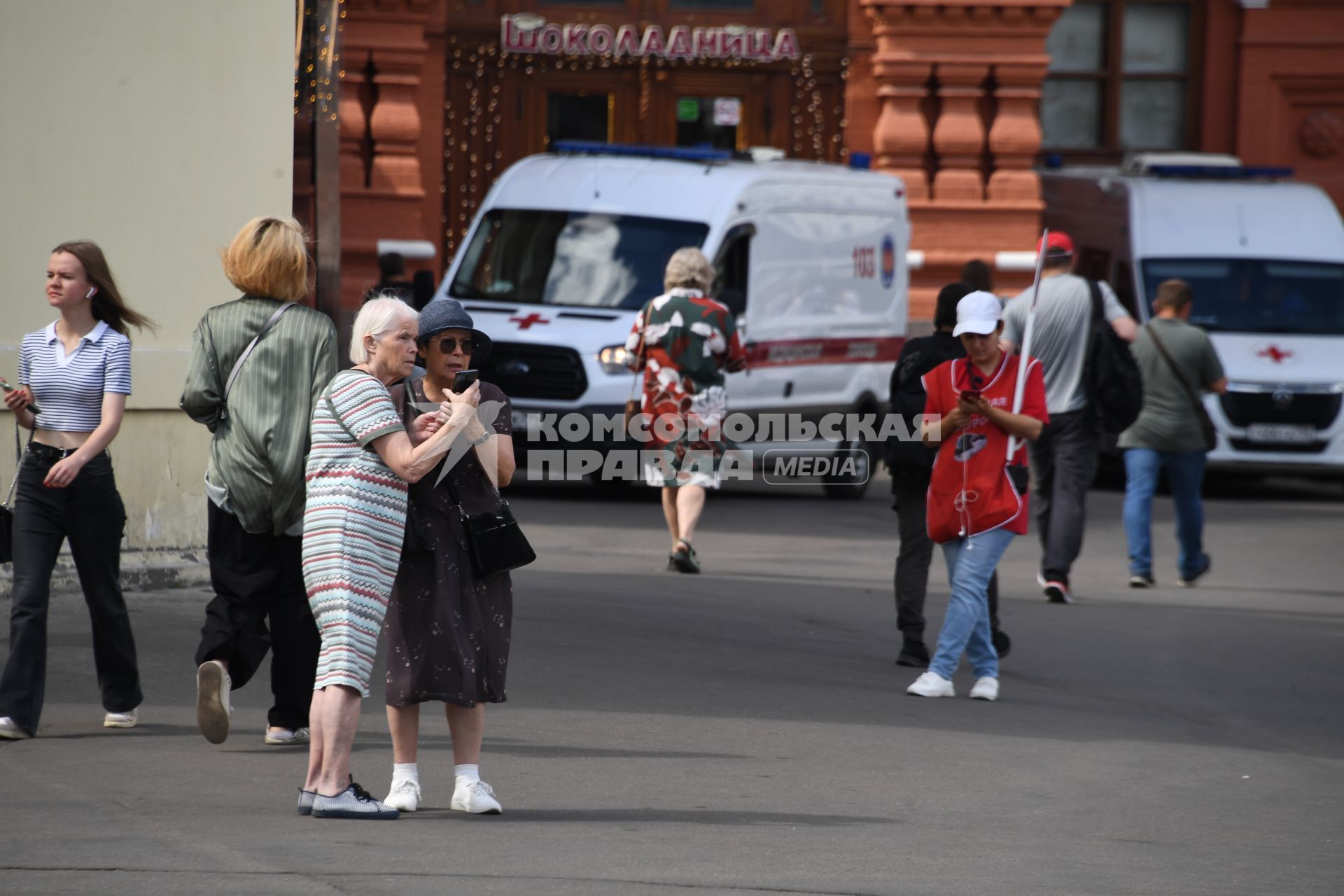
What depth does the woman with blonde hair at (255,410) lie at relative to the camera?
6828 mm

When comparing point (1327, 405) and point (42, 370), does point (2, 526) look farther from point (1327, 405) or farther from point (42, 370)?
point (1327, 405)

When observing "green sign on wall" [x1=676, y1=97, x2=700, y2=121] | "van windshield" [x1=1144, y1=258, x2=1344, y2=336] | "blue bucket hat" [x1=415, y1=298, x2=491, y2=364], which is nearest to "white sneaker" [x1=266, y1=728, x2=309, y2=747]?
"blue bucket hat" [x1=415, y1=298, x2=491, y2=364]

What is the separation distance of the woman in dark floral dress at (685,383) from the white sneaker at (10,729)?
5446mm

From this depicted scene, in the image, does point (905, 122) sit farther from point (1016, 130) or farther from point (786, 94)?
point (786, 94)

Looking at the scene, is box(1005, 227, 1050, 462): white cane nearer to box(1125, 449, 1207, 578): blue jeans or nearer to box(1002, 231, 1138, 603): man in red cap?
box(1002, 231, 1138, 603): man in red cap

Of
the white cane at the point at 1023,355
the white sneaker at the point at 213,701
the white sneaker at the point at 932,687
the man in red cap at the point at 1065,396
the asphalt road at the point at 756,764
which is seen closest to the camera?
the asphalt road at the point at 756,764

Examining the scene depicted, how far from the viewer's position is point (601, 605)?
10461mm

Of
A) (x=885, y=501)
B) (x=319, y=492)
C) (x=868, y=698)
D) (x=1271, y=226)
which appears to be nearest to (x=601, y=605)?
(x=868, y=698)

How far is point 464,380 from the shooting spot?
5.86 meters

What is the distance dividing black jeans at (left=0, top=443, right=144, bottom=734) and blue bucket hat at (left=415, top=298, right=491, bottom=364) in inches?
70.6

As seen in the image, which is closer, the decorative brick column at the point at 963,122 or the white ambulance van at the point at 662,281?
the white ambulance van at the point at 662,281

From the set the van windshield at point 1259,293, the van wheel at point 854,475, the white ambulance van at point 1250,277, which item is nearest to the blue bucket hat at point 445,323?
the van wheel at point 854,475

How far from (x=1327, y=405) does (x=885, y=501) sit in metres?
4.15

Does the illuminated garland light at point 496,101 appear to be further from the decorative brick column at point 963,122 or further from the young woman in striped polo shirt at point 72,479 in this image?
the young woman in striped polo shirt at point 72,479
